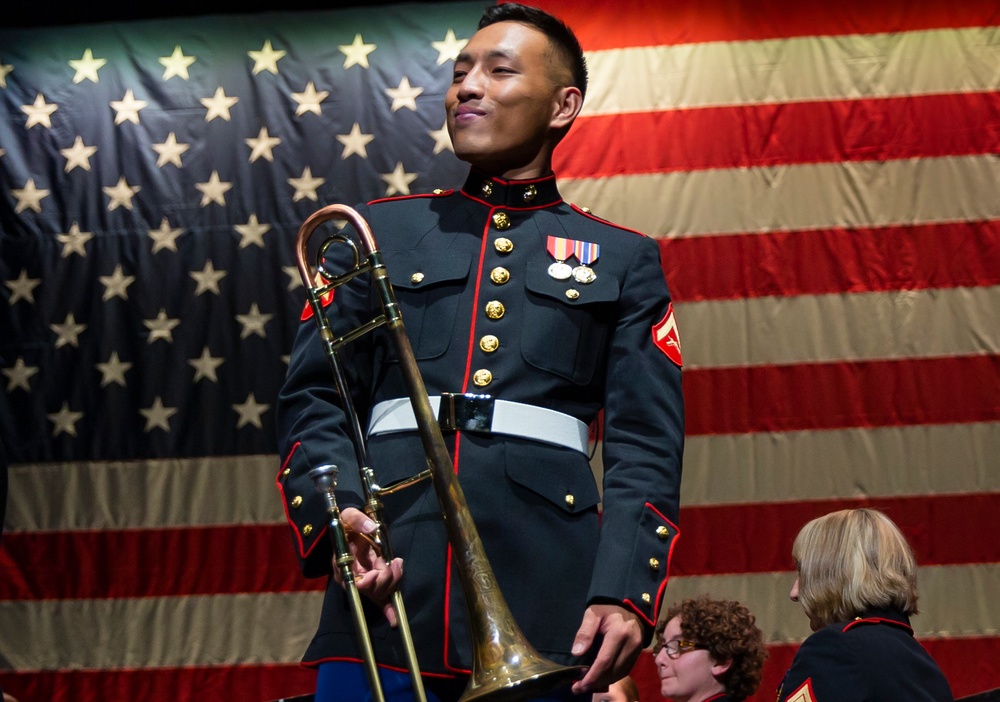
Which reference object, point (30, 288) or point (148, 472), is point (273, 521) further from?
point (30, 288)

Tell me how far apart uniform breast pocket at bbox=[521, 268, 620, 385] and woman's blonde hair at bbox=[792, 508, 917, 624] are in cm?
120

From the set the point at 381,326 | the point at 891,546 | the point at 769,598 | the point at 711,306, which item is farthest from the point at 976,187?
the point at 381,326

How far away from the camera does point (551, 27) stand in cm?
167

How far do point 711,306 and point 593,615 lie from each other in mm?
2516

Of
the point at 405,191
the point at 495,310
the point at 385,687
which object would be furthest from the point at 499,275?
the point at 405,191

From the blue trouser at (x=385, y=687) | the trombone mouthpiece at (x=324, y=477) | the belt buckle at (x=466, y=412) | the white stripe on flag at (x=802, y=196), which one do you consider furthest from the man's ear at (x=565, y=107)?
the white stripe on flag at (x=802, y=196)

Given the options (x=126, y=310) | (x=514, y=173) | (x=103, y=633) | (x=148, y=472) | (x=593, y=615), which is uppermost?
(x=126, y=310)

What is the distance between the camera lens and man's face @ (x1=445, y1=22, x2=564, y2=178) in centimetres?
157

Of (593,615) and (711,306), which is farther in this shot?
(711,306)

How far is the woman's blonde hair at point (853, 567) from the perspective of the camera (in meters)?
2.37

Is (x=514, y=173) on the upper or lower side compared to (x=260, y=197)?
lower

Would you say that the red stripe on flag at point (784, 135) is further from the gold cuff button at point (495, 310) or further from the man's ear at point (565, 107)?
the gold cuff button at point (495, 310)

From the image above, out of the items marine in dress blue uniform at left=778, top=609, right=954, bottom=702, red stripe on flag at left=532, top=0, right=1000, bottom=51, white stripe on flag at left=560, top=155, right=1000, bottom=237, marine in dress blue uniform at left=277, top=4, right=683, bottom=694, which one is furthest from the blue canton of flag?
marine in dress blue uniform at left=277, top=4, right=683, bottom=694

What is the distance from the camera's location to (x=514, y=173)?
164 cm
